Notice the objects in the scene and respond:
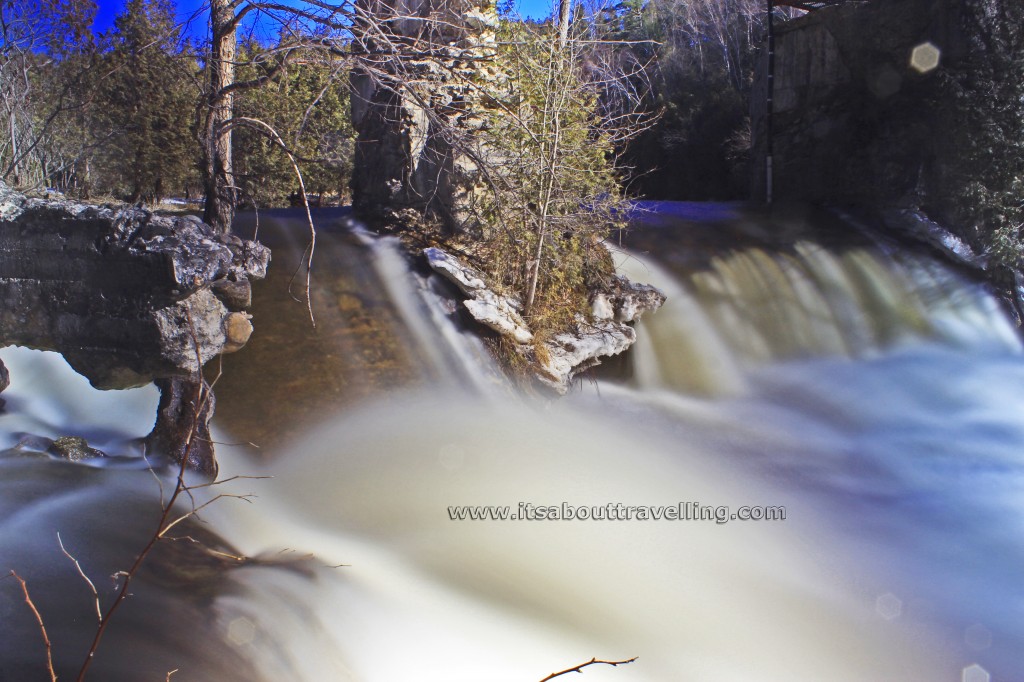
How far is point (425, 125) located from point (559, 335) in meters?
2.32

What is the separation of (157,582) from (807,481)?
170 inches

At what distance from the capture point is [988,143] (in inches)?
352

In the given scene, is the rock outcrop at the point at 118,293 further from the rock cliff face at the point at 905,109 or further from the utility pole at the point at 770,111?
the utility pole at the point at 770,111

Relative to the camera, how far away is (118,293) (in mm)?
4516

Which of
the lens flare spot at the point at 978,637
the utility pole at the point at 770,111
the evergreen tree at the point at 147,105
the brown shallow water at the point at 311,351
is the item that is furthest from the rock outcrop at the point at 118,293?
the utility pole at the point at 770,111

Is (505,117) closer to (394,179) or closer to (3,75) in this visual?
(394,179)

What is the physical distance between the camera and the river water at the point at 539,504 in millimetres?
3760

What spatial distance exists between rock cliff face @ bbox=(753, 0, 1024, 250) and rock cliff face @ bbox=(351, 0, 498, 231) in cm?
564

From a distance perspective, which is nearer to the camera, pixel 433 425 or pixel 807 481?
pixel 433 425

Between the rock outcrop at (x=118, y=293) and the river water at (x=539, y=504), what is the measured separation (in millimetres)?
203

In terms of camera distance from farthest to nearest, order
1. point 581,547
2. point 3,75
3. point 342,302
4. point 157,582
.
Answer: point 342,302
point 581,547
point 3,75
point 157,582

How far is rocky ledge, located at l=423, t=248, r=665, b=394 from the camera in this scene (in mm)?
6293

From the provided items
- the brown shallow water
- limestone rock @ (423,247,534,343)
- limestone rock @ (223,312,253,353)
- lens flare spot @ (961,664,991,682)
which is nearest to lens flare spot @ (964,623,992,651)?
lens flare spot @ (961,664,991,682)

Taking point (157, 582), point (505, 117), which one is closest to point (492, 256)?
point (505, 117)
